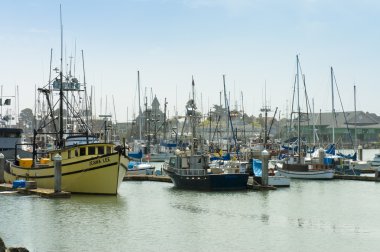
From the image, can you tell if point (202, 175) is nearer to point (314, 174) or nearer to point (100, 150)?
point (100, 150)

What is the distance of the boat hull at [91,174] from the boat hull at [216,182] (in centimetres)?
802

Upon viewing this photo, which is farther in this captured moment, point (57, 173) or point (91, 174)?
point (91, 174)

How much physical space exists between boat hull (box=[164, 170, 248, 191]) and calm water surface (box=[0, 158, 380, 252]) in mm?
1385

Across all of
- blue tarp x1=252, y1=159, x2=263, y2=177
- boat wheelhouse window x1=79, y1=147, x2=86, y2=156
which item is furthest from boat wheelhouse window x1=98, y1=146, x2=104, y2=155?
blue tarp x1=252, y1=159, x2=263, y2=177

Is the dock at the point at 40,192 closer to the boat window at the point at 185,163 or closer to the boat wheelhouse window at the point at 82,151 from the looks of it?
the boat wheelhouse window at the point at 82,151

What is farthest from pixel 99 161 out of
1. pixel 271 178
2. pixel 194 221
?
pixel 271 178

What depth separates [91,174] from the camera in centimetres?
4903

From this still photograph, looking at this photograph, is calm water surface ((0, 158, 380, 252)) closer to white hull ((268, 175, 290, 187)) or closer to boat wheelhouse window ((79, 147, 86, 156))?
boat wheelhouse window ((79, 147, 86, 156))

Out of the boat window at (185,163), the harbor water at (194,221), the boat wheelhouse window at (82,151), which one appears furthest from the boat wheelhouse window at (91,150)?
the boat window at (185,163)

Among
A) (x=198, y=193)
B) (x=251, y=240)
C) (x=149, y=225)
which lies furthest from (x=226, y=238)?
(x=198, y=193)

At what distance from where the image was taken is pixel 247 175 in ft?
186

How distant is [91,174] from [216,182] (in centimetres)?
1153

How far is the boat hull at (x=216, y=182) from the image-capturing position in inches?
2174

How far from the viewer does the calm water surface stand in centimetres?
3078
